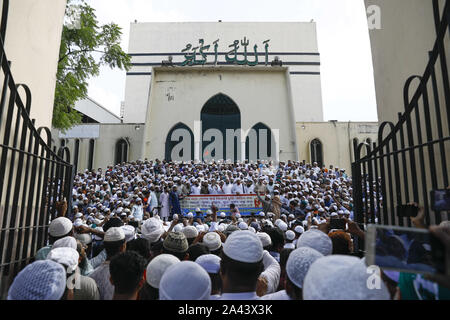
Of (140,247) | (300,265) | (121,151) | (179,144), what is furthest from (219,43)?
(300,265)

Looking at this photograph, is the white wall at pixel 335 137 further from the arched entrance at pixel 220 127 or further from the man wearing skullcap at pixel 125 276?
the man wearing skullcap at pixel 125 276

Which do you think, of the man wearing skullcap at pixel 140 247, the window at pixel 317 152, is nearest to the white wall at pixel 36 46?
the man wearing skullcap at pixel 140 247

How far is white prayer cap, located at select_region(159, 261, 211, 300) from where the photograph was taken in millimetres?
1510

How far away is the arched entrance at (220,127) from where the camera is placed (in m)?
19.4

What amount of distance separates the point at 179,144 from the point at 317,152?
906cm

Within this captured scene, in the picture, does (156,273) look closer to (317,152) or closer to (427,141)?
(427,141)

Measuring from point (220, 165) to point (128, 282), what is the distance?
1399 cm

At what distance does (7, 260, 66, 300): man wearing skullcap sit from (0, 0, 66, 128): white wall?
2.85 metres

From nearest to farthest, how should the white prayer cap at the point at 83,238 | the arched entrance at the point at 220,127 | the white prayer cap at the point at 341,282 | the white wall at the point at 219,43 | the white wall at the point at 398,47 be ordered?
the white prayer cap at the point at 341,282, the white wall at the point at 398,47, the white prayer cap at the point at 83,238, the arched entrance at the point at 220,127, the white wall at the point at 219,43

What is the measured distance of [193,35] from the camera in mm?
28812

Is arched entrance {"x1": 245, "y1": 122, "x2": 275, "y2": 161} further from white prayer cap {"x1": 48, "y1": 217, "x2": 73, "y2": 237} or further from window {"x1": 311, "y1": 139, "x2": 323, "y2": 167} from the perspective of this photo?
white prayer cap {"x1": 48, "y1": 217, "x2": 73, "y2": 237}

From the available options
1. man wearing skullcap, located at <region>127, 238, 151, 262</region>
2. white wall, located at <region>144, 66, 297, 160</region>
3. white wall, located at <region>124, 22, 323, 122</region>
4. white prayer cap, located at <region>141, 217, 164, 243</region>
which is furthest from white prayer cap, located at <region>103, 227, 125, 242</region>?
white wall, located at <region>124, 22, 323, 122</region>

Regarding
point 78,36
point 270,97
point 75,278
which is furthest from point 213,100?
point 75,278

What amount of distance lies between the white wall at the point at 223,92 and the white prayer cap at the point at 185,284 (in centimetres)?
1795
